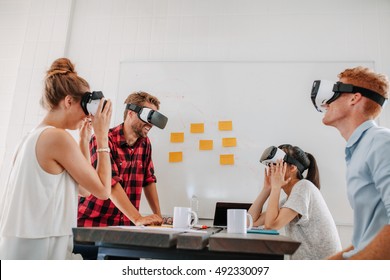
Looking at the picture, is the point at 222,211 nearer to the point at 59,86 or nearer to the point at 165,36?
the point at 59,86

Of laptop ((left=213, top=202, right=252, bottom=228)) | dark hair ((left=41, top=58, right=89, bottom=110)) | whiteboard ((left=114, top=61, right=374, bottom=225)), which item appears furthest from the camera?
whiteboard ((left=114, top=61, right=374, bottom=225))

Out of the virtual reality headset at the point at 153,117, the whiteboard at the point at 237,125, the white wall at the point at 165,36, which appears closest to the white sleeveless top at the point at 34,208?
the virtual reality headset at the point at 153,117

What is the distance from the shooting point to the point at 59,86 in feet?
4.64

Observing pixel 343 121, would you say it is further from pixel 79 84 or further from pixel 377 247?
pixel 79 84

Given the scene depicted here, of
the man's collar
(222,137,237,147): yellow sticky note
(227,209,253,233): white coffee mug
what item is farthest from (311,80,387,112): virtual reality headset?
(222,137,237,147): yellow sticky note

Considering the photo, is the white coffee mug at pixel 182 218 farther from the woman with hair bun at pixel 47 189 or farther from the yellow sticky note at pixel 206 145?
the yellow sticky note at pixel 206 145

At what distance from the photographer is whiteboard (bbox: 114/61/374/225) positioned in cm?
255

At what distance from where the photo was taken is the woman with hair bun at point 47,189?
1.17 meters

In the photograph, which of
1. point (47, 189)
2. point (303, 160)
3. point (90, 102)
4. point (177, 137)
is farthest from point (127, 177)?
point (303, 160)

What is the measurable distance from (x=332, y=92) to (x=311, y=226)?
0.72 m

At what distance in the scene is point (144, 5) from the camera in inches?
120

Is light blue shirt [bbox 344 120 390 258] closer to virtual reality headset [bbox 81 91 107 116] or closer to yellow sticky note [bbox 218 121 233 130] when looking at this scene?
virtual reality headset [bbox 81 91 107 116]

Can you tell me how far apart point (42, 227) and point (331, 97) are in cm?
131

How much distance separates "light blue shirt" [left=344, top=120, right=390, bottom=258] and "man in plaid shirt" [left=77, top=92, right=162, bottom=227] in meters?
0.98
